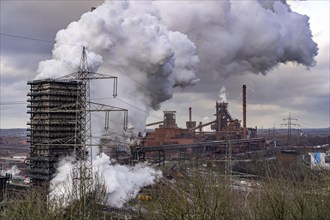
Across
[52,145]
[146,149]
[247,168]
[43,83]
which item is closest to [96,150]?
[52,145]

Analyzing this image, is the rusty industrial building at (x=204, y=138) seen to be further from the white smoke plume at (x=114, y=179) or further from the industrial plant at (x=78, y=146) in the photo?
the white smoke plume at (x=114, y=179)

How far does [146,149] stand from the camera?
38688 millimetres

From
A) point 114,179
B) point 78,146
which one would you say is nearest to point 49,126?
point 114,179

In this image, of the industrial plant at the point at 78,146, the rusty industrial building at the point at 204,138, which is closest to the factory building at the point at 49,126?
the industrial plant at the point at 78,146

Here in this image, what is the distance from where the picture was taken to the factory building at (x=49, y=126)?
2888cm

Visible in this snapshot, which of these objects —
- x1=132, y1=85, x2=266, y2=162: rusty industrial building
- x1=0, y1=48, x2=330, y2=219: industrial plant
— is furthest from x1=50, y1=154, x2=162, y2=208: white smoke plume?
x1=132, y1=85, x2=266, y2=162: rusty industrial building

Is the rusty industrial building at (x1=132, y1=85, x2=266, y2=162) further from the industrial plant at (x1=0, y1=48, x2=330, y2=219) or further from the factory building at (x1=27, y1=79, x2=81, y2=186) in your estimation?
the factory building at (x1=27, y1=79, x2=81, y2=186)

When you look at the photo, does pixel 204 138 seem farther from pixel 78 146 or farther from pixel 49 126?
pixel 78 146

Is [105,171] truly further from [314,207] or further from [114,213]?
[314,207]

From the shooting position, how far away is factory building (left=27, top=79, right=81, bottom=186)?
2888cm

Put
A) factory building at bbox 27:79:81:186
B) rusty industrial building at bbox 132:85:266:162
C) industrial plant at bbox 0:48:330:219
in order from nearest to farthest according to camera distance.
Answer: industrial plant at bbox 0:48:330:219
factory building at bbox 27:79:81:186
rusty industrial building at bbox 132:85:266:162

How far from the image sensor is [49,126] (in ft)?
A: 95.7

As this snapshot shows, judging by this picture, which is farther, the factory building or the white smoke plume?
the factory building

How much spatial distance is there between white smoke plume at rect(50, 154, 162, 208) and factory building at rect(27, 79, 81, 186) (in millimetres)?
844
